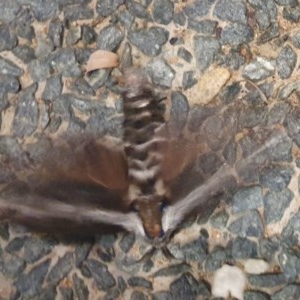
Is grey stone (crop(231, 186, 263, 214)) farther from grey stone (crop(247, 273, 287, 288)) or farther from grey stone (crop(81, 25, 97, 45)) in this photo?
grey stone (crop(81, 25, 97, 45))

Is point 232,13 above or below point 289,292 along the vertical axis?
above

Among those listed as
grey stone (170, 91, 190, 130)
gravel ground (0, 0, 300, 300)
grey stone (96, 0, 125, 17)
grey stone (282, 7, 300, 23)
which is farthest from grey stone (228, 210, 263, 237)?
grey stone (96, 0, 125, 17)

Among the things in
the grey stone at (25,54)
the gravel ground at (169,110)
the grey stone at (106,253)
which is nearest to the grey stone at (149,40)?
the gravel ground at (169,110)

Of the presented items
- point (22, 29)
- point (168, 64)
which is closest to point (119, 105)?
point (168, 64)

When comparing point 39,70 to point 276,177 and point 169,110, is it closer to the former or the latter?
point 169,110

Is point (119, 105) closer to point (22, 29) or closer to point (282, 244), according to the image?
point (22, 29)

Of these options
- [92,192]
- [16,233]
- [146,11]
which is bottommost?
[16,233]

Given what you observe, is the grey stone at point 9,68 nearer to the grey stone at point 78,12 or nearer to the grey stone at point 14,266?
the grey stone at point 78,12

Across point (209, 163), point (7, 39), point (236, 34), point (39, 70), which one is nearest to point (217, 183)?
point (209, 163)
